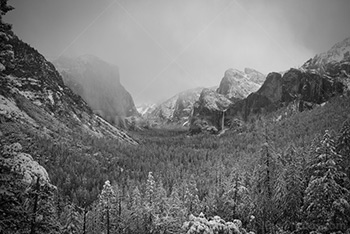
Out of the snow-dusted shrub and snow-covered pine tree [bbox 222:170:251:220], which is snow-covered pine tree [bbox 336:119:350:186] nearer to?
snow-covered pine tree [bbox 222:170:251:220]

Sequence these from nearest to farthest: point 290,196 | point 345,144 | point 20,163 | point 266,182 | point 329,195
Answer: point 20,163
point 329,195
point 345,144
point 266,182
point 290,196

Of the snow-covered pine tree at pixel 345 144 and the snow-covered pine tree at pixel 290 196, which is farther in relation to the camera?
the snow-covered pine tree at pixel 290 196

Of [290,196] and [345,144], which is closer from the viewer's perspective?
[345,144]

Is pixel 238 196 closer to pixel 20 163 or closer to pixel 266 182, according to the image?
pixel 266 182

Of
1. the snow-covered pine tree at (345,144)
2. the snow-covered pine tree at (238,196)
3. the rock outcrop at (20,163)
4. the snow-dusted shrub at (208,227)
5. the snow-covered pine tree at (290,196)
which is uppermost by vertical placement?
the snow-covered pine tree at (345,144)

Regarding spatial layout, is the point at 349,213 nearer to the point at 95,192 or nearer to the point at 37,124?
the point at 95,192

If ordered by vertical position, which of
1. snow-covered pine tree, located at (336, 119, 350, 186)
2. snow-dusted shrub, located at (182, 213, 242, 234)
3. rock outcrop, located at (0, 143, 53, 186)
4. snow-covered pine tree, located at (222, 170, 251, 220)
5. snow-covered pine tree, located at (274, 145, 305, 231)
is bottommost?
rock outcrop, located at (0, 143, 53, 186)

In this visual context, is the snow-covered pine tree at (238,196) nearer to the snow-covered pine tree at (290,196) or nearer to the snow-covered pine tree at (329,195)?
the snow-covered pine tree at (290,196)

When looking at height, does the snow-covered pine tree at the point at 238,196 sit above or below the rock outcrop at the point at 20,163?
above

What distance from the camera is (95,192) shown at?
100 meters

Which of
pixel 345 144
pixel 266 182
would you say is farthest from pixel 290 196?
pixel 345 144

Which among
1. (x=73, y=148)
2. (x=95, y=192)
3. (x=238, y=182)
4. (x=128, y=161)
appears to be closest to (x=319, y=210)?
(x=238, y=182)

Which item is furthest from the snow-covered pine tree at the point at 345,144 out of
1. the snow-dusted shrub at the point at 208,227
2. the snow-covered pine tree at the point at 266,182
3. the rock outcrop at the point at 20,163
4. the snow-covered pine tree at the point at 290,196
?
the rock outcrop at the point at 20,163

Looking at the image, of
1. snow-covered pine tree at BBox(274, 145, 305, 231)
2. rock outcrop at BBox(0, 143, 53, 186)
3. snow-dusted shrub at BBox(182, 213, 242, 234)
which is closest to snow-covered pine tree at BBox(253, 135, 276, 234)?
snow-covered pine tree at BBox(274, 145, 305, 231)
